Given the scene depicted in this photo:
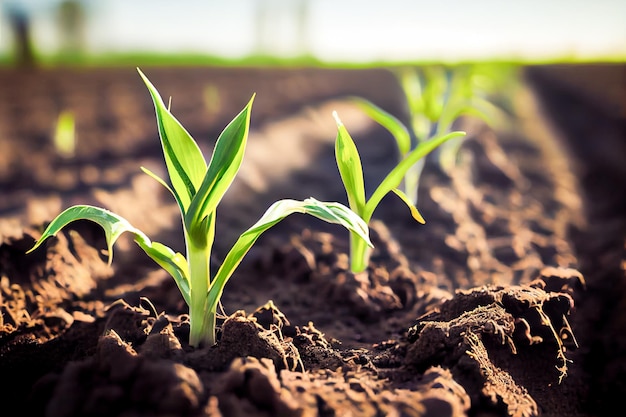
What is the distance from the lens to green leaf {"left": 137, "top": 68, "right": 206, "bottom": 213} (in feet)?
4.86

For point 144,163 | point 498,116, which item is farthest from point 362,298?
point 498,116

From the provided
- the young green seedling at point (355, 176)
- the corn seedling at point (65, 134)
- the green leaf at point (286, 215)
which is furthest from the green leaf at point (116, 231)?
the corn seedling at point (65, 134)

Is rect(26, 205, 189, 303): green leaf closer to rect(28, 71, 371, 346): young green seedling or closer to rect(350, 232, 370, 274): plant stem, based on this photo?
rect(28, 71, 371, 346): young green seedling

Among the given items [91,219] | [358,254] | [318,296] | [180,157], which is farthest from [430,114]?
[91,219]

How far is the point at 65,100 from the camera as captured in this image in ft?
21.6

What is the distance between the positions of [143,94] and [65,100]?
3.86 feet

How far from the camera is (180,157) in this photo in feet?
4.99

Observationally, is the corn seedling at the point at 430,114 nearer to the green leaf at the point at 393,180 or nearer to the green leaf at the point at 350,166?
the green leaf at the point at 393,180

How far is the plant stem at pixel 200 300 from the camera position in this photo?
1.54m

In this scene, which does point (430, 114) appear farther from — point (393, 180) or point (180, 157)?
point (180, 157)

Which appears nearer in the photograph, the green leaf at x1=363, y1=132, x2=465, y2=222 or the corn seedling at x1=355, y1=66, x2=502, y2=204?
the green leaf at x1=363, y1=132, x2=465, y2=222

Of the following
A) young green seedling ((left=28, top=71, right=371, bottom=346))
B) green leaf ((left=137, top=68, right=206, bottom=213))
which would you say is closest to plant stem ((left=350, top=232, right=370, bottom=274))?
young green seedling ((left=28, top=71, right=371, bottom=346))

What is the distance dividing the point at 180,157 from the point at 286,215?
1.11 feet

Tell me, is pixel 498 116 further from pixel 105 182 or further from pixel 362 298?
pixel 362 298
